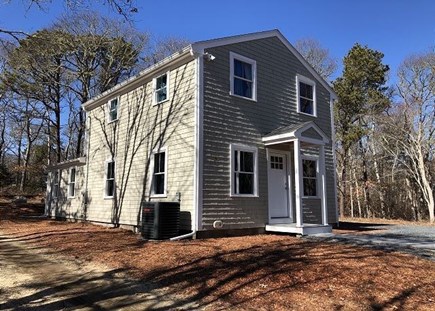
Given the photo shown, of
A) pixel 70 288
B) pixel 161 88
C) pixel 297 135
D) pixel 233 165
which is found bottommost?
pixel 70 288

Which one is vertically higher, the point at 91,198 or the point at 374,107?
the point at 374,107

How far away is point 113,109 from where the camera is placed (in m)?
14.8

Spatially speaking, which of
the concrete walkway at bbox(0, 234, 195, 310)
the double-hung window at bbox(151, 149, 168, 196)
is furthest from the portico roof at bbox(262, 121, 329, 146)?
the concrete walkway at bbox(0, 234, 195, 310)

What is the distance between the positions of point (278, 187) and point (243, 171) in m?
1.74

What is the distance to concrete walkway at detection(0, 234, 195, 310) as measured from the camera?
15.1ft

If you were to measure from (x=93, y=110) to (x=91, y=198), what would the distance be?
4119 millimetres

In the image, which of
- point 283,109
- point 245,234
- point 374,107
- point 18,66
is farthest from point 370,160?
point 18,66

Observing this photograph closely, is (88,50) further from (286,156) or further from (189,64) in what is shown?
(286,156)

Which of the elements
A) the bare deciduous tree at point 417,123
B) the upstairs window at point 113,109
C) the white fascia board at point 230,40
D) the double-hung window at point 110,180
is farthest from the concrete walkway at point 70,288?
the bare deciduous tree at point 417,123

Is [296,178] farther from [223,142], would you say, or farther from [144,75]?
[144,75]

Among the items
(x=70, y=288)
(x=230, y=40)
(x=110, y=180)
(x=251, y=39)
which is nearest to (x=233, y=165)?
(x=230, y=40)

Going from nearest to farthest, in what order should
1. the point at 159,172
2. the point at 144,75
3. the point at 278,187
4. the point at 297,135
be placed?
1. the point at 297,135
2. the point at 159,172
3. the point at 278,187
4. the point at 144,75

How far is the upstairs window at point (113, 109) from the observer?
14.6 metres

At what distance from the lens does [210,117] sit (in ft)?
34.2
